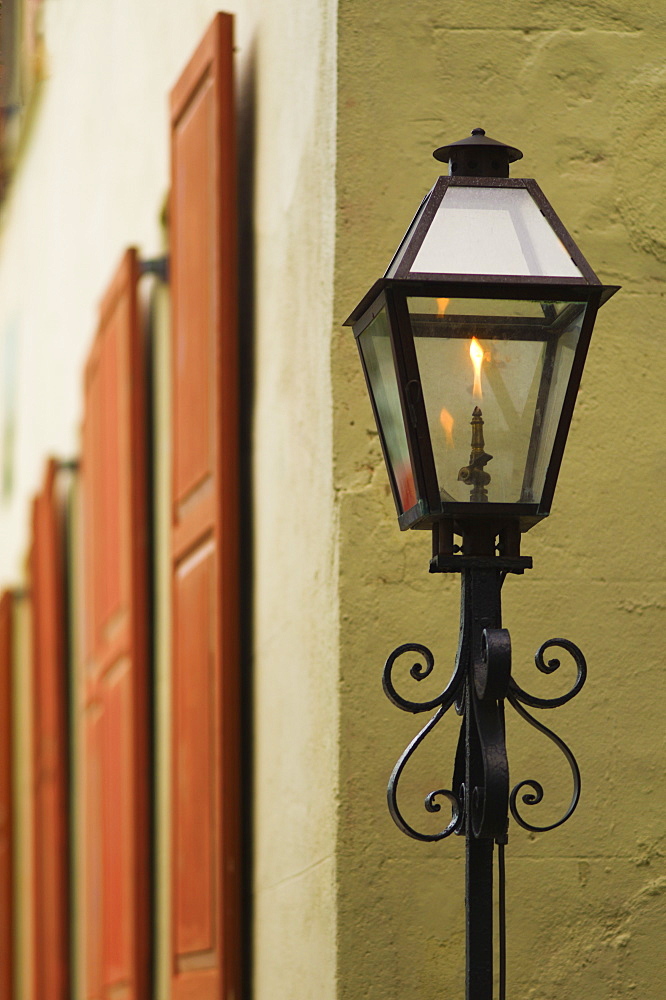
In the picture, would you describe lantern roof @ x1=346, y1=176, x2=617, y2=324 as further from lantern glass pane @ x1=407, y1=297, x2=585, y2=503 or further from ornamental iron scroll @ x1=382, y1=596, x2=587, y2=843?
ornamental iron scroll @ x1=382, y1=596, x2=587, y2=843

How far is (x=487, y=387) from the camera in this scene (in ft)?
7.09

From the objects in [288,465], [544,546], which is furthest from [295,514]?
[544,546]

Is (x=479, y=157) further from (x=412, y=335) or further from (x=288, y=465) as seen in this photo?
(x=288, y=465)

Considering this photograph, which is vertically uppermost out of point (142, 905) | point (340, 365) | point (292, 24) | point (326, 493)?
point (292, 24)

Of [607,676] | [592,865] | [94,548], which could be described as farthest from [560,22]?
[94,548]

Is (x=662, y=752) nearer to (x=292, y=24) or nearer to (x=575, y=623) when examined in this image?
(x=575, y=623)

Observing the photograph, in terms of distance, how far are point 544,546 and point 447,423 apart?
104cm

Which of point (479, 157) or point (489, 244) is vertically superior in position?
point (479, 157)

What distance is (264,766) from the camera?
3580 millimetres

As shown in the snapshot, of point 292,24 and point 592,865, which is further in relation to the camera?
point 292,24

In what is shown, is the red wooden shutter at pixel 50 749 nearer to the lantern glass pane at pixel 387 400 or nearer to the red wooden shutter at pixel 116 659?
the red wooden shutter at pixel 116 659

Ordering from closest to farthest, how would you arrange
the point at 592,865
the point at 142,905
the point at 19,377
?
the point at 592,865, the point at 142,905, the point at 19,377

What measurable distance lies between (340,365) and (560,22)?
79 cm

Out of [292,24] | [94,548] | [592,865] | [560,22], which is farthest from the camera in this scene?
[94,548]
